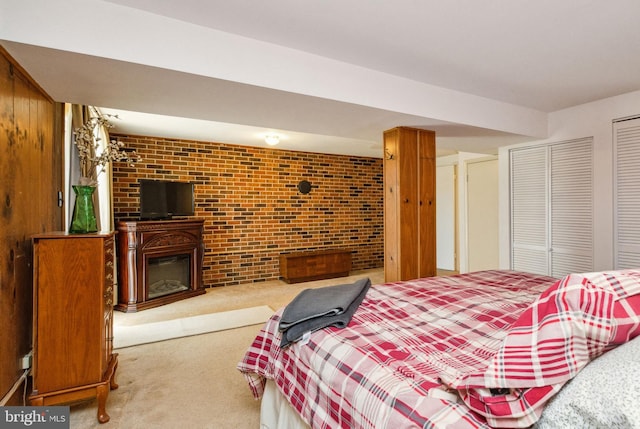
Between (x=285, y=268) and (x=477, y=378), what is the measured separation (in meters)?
4.66

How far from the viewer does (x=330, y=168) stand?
616 centimetres

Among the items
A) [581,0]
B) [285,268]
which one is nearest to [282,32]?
[581,0]

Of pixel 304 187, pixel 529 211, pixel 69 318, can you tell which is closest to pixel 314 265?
pixel 304 187

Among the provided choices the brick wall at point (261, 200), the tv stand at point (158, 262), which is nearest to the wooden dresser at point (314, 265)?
the brick wall at point (261, 200)

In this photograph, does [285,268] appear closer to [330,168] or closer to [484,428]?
[330,168]

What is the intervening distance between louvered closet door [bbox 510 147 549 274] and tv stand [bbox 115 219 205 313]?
424 centimetres

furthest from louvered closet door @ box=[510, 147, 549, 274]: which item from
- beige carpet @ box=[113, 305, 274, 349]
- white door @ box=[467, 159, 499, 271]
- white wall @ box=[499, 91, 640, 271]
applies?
beige carpet @ box=[113, 305, 274, 349]

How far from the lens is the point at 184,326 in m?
3.39

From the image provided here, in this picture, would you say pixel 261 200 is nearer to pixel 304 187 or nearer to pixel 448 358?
pixel 304 187

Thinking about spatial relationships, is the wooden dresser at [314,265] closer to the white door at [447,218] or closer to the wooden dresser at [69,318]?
the white door at [447,218]

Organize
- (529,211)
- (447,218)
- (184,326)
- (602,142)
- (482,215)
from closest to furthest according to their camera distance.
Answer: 1. (602,142)
2. (184,326)
3. (529,211)
4. (482,215)
5. (447,218)

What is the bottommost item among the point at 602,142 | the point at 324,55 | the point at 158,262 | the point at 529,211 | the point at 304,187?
the point at 158,262

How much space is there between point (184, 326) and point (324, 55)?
9.78 ft

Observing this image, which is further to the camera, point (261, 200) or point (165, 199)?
point (261, 200)
